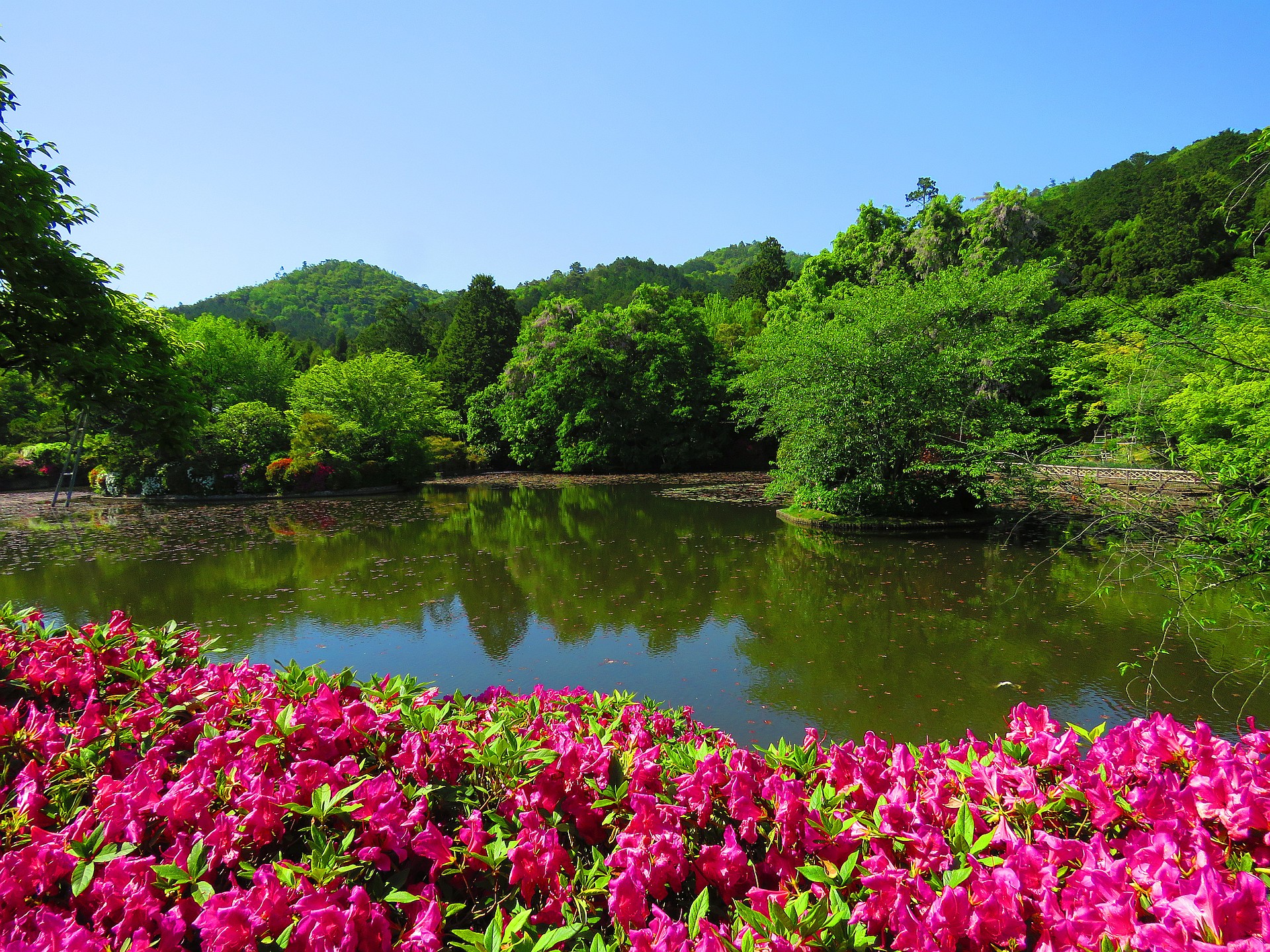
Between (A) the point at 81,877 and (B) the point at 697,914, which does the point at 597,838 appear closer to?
(B) the point at 697,914

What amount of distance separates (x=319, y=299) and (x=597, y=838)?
8813 cm

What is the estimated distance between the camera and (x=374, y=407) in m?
25.3

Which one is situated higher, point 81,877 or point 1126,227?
point 1126,227

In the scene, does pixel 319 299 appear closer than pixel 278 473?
No

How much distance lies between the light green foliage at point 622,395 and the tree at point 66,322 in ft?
81.4

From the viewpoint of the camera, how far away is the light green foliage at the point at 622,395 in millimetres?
30156

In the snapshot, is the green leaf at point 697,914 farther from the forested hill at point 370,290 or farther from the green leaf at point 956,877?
the forested hill at point 370,290

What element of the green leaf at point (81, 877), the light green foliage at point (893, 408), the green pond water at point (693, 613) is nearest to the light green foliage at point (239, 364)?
the green pond water at point (693, 613)

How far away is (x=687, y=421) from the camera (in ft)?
100

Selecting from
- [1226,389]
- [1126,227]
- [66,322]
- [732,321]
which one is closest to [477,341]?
[732,321]

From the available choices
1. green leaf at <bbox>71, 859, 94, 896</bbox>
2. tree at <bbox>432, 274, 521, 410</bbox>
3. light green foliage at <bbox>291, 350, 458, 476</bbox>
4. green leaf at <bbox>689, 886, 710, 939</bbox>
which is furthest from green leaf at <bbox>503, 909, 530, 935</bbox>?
tree at <bbox>432, 274, 521, 410</bbox>

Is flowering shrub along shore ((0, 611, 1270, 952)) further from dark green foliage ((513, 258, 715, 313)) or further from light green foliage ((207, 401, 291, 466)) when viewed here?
dark green foliage ((513, 258, 715, 313))

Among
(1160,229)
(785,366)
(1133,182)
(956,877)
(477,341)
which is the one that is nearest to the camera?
(956,877)

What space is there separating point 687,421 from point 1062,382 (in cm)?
1492
